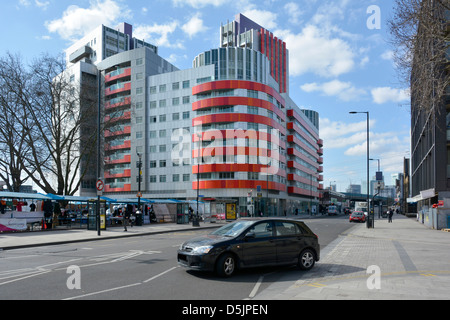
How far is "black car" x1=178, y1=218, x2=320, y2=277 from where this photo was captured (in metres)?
9.12

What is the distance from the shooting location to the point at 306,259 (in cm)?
1065

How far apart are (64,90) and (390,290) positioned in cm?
3645

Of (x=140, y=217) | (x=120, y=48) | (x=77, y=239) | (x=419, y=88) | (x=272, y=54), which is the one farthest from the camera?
(x=272, y=54)

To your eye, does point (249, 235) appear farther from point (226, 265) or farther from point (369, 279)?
point (369, 279)

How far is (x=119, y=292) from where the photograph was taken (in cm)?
759

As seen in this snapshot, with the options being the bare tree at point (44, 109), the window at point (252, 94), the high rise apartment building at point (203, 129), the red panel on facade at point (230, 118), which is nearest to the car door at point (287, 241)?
the bare tree at point (44, 109)

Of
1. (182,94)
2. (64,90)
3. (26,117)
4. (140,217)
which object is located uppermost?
(182,94)

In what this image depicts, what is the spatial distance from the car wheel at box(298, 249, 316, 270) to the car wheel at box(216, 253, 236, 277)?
2166mm

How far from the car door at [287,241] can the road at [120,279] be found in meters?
0.43

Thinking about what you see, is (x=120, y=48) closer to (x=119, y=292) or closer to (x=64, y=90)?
(x=64, y=90)

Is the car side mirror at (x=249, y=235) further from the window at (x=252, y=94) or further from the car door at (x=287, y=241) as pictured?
the window at (x=252, y=94)

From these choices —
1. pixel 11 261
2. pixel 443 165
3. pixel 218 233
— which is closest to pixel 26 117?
pixel 11 261

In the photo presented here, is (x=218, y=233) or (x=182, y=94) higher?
(x=182, y=94)

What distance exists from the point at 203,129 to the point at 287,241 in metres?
59.2
